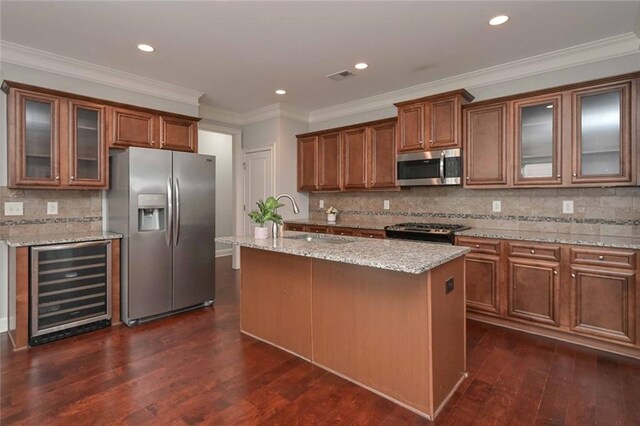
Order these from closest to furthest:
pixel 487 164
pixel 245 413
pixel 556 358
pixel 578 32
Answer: pixel 245 413, pixel 556 358, pixel 578 32, pixel 487 164

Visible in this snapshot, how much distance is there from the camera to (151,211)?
3580 millimetres

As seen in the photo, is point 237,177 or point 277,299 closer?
point 277,299

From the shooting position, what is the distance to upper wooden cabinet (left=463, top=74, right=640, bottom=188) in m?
2.87

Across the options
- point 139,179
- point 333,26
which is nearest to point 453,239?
point 333,26

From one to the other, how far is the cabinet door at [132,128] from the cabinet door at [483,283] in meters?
3.65

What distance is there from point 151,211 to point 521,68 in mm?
4110

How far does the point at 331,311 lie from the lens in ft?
8.02

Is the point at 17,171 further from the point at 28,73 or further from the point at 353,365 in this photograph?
the point at 353,365

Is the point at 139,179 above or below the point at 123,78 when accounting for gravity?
below

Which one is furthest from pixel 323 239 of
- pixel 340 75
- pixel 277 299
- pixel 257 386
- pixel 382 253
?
pixel 340 75

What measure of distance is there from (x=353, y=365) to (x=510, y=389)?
1.03 m

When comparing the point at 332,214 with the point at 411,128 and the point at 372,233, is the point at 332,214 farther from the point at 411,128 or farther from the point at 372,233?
the point at 411,128

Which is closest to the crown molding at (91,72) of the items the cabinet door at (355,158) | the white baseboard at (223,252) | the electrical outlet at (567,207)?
the cabinet door at (355,158)

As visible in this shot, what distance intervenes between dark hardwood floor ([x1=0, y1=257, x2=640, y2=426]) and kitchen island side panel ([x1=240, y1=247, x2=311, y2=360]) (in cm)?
13
